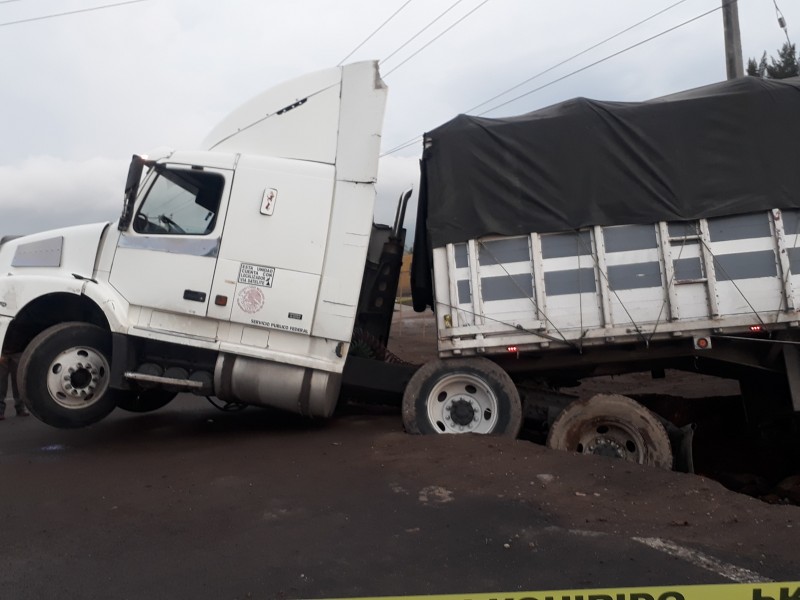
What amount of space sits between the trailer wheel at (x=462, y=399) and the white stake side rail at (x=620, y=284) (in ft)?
0.75

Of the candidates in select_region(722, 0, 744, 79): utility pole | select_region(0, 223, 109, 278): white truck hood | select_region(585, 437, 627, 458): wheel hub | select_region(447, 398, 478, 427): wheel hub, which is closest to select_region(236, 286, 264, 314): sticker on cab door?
select_region(0, 223, 109, 278): white truck hood

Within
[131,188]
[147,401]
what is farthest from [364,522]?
[147,401]

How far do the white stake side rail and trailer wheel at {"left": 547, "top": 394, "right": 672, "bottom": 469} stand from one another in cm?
59

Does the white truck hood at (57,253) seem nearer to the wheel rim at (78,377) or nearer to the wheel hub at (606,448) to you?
the wheel rim at (78,377)

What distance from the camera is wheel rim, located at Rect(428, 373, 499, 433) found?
6621mm

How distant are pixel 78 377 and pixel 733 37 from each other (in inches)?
432

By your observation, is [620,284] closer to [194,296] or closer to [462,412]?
[462,412]

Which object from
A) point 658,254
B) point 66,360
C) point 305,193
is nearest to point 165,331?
point 66,360

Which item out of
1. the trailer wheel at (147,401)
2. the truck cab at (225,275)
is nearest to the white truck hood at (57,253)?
the truck cab at (225,275)

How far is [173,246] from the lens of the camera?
671 centimetres

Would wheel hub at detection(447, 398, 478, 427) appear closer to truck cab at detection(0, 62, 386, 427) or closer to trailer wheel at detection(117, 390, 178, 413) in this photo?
truck cab at detection(0, 62, 386, 427)

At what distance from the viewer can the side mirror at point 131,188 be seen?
22.1 feet

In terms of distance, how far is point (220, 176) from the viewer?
677cm

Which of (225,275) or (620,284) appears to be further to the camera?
(225,275)
